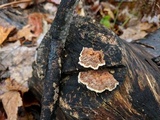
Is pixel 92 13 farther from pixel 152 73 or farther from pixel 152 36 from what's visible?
pixel 152 73

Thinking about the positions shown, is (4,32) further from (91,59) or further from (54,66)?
(91,59)

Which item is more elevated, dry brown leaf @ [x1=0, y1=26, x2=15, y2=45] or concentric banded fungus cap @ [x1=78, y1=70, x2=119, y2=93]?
concentric banded fungus cap @ [x1=78, y1=70, x2=119, y2=93]

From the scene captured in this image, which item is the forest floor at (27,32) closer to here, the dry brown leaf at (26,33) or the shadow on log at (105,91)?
the dry brown leaf at (26,33)

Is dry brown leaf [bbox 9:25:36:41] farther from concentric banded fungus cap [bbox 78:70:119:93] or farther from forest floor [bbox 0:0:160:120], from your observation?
concentric banded fungus cap [bbox 78:70:119:93]

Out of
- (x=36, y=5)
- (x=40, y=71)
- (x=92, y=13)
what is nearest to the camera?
(x=40, y=71)

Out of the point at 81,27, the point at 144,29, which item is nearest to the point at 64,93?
the point at 81,27

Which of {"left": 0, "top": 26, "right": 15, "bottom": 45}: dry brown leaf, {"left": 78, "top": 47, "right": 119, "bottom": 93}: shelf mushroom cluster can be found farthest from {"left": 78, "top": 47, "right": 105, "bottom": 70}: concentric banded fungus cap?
{"left": 0, "top": 26, "right": 15, "bottom": 45}: dry brown leaf

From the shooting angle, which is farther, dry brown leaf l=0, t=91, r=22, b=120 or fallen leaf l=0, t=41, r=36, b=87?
fallen leaf l=0, t=41, r=36, b=87

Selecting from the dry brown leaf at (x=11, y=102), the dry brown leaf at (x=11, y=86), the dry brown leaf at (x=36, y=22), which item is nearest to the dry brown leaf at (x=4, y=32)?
the dry brown leaf at (x=36, y=22)
